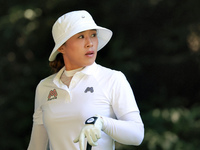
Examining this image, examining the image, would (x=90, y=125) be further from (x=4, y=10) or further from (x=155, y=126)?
(x=4, y=10)

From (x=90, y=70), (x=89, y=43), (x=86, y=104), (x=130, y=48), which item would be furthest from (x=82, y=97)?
(x=130, y=48)

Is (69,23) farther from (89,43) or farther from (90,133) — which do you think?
(90,133)

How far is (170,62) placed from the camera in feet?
13.6

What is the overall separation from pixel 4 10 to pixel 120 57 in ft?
4.25

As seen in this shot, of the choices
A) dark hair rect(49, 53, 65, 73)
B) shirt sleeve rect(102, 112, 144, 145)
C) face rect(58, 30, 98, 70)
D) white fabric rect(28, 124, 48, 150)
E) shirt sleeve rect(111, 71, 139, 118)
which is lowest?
white fabric rect(28, 124, 48, 150)

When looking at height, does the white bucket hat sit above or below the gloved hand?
above

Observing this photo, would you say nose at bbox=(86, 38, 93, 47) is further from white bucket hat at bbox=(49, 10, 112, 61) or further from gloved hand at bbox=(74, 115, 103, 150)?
gloved hand at bbox=(74, 115, 103, 150)

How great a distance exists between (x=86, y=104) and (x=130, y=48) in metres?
2.15

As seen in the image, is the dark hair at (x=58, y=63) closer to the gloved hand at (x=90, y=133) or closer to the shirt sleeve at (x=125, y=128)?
the shirt sleeve at (x=125, y=128)

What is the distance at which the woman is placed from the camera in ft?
6.34

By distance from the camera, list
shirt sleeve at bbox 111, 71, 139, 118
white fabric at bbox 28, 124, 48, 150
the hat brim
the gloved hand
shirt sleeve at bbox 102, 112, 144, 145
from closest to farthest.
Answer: the gloved hand → shirt sleeve at bbox 102, 112, 144, 145 → shirt sleeve at bbox 111, 71, 139, 118 → the hat brim → white fabric at bbox 28, 124, 48, 150

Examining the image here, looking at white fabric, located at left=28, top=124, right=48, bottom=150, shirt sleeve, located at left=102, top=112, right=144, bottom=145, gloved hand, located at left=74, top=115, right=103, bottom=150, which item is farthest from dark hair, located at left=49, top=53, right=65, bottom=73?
gloved hand, located at left=74, top=115, right=103, bottom=150

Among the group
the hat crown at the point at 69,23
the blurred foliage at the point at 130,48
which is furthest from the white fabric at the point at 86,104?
the blurred foliage at the point at 130,48

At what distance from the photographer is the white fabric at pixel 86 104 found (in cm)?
196
